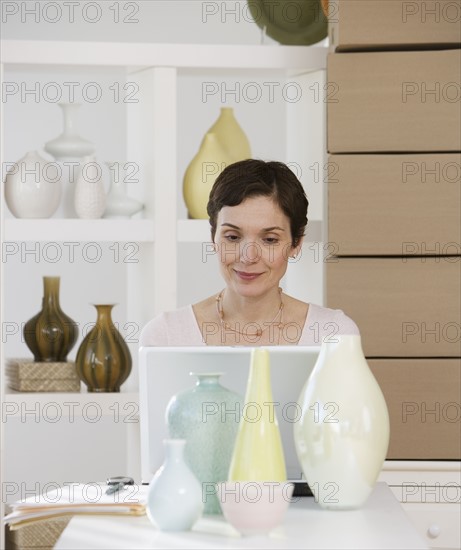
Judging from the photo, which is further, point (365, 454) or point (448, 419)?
point (448, 419)

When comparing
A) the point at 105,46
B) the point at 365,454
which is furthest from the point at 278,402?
the point at 105,46

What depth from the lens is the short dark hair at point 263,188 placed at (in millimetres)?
2684

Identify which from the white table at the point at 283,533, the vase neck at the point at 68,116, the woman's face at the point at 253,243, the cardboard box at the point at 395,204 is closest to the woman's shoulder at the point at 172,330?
the woman's face at the point at 253,243

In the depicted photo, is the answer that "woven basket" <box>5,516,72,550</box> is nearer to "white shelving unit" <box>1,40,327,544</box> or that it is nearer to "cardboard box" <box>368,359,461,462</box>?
"white shelving unit" <box>1,40,327,544</box>

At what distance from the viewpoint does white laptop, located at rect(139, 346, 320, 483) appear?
79.0 inches

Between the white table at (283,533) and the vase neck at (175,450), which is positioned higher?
the vase neck at (175,450)

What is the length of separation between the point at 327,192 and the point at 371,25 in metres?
0.52

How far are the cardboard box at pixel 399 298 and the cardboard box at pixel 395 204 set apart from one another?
4cm

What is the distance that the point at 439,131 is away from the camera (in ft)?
10.4

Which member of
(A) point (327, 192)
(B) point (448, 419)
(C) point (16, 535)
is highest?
(A) point (327, 192)

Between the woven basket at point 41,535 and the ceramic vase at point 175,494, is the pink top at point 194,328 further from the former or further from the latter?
the ceramic vase at point 175,494

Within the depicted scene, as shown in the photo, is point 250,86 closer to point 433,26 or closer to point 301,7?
point 301,7

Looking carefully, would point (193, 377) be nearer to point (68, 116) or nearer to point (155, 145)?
point (155, 145)

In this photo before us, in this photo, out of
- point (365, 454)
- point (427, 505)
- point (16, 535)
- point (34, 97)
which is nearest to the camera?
point (365, 454)
